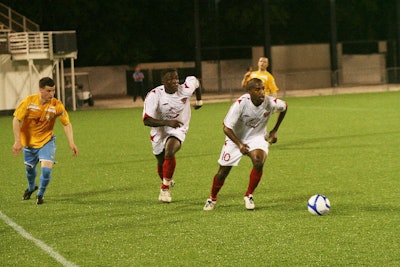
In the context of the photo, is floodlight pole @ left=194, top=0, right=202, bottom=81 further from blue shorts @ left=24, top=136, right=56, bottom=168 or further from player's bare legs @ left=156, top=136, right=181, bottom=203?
blue shorts @ left=24, top=136, right=56, bottom=168

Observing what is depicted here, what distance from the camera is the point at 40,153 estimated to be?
12391 millimetres

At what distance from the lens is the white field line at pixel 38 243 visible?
8477 mm

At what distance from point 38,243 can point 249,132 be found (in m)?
3.03

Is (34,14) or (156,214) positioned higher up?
(34,14)

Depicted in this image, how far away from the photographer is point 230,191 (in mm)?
13125

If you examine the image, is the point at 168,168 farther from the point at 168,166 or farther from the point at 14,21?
the point at 14,21

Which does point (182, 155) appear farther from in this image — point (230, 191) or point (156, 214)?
point (156, 214)

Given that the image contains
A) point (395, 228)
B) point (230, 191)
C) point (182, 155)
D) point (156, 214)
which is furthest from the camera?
point (182, 155)

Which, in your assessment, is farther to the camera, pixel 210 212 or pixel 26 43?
pixel 26 43

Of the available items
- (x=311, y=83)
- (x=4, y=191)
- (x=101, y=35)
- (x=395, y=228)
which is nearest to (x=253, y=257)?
(x=395, y=228)

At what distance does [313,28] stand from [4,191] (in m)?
45.8

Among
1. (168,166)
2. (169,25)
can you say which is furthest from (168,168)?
(169,25)

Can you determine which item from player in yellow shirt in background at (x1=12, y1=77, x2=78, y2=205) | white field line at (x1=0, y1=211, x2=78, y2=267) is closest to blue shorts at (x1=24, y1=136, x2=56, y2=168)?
player in yellow shirt in background at (x1=12, y1=77, x2=78, y2=205)

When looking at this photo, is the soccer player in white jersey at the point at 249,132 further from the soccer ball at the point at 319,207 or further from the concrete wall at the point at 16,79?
the concrete wall at the point at 16,79
